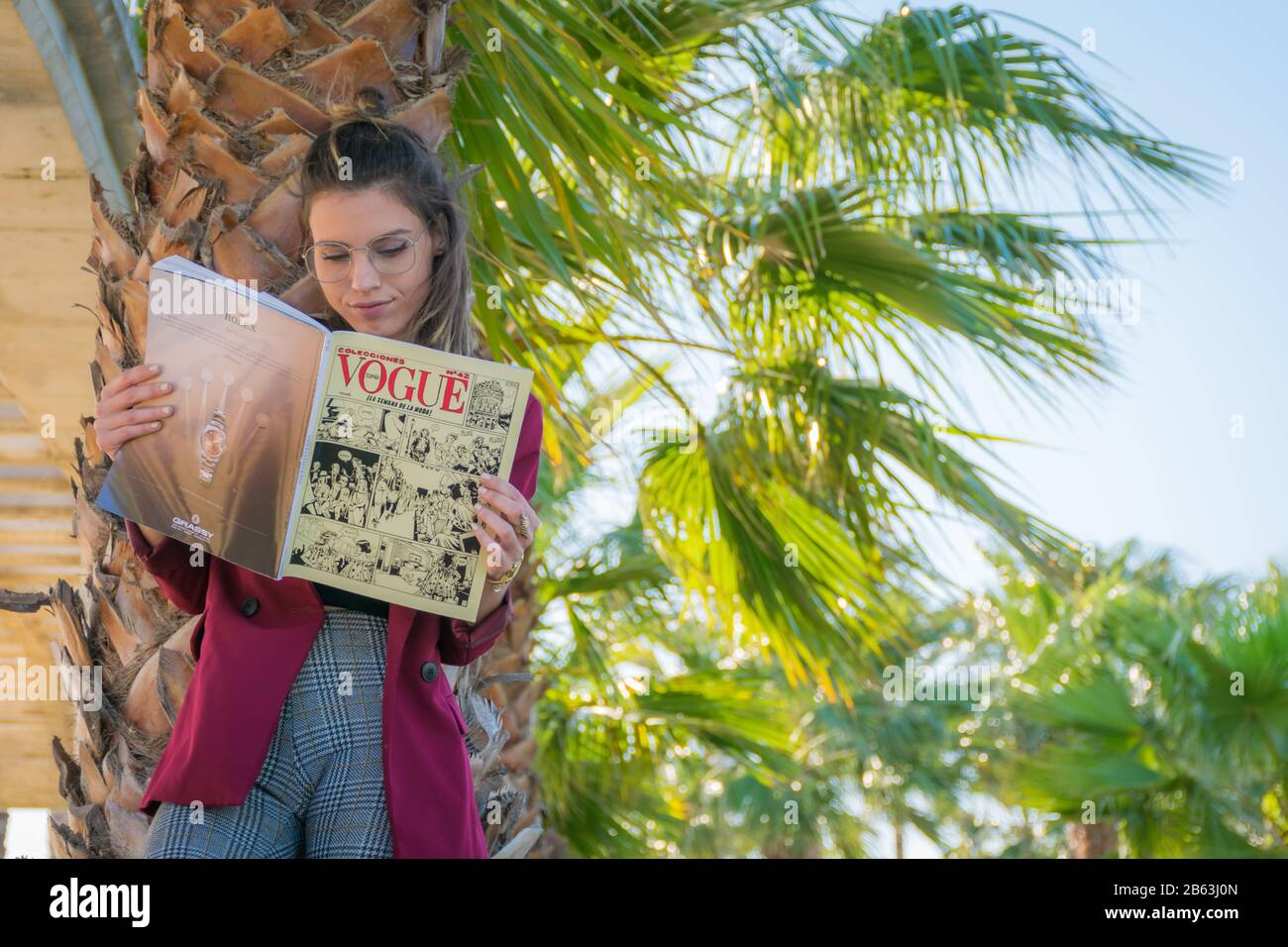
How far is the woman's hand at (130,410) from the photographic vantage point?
1524mm

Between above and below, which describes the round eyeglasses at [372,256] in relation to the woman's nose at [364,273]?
above

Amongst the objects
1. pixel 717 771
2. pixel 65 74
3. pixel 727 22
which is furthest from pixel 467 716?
pixel 717 771

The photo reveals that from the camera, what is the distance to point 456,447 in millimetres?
1527

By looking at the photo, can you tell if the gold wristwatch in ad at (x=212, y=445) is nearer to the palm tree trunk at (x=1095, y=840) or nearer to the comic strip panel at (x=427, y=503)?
the comic strip panel at (x=427, y=503)

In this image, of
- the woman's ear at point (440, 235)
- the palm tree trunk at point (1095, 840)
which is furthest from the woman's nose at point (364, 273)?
the palm tree trunk at point (1095, 840)

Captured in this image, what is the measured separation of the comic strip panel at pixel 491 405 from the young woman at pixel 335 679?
0.19ft

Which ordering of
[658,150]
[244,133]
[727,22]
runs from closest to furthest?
[244,133], [658,150], [727,22]

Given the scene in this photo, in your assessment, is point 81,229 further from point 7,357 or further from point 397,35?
point 397,35

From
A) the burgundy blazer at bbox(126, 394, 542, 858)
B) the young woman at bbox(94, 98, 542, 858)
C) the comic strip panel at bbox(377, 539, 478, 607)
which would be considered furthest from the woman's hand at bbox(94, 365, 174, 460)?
the comic strip panel at bbox(377, 539, 478, 607)

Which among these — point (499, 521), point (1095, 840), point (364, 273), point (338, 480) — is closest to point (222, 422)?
point (338, 480)

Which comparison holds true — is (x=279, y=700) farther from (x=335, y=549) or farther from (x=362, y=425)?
(x=362, y=425)

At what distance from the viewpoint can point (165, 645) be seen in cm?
177
